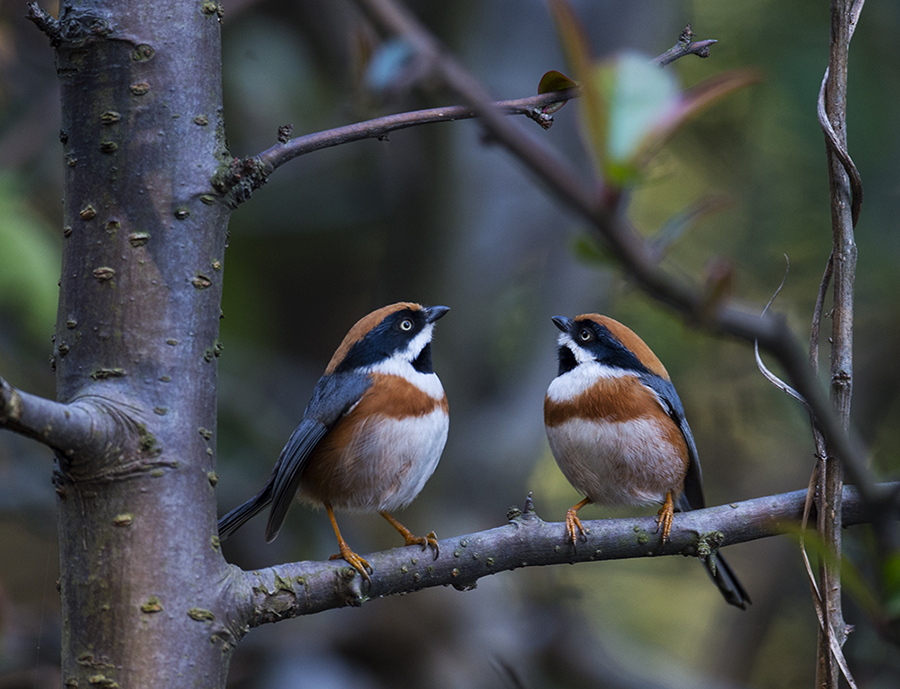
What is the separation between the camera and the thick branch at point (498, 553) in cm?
162

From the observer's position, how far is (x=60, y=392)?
5.31 ft

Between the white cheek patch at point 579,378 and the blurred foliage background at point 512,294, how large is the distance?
2278mm

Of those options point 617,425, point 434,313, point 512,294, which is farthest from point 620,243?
point 512,294

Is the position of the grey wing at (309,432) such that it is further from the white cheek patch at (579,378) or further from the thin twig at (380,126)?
the thin twig at (380,126)

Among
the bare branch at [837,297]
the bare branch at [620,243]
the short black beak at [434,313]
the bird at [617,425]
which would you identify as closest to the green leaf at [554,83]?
the bare branch at [837,297]

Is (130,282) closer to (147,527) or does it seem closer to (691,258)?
(147,527)

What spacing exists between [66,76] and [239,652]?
5360mm

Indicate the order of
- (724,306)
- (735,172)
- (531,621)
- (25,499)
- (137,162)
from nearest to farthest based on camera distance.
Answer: (724,306), (137,162), (25,499), (531,621), (735,172)

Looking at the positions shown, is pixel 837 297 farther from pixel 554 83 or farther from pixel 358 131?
pixel 358 131

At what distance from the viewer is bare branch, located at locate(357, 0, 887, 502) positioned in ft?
1.82

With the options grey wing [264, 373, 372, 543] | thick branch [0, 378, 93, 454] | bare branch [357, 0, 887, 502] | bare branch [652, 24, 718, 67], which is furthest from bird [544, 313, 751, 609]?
bare branch [357, 0, 887, 502]

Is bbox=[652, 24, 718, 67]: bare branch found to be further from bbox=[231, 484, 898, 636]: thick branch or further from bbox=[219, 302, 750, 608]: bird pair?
bbox=[219, 302, 750, 608]: bird pair

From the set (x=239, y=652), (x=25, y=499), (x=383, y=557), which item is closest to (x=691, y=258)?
(x=239, y=652)

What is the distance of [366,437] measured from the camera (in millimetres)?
2648
